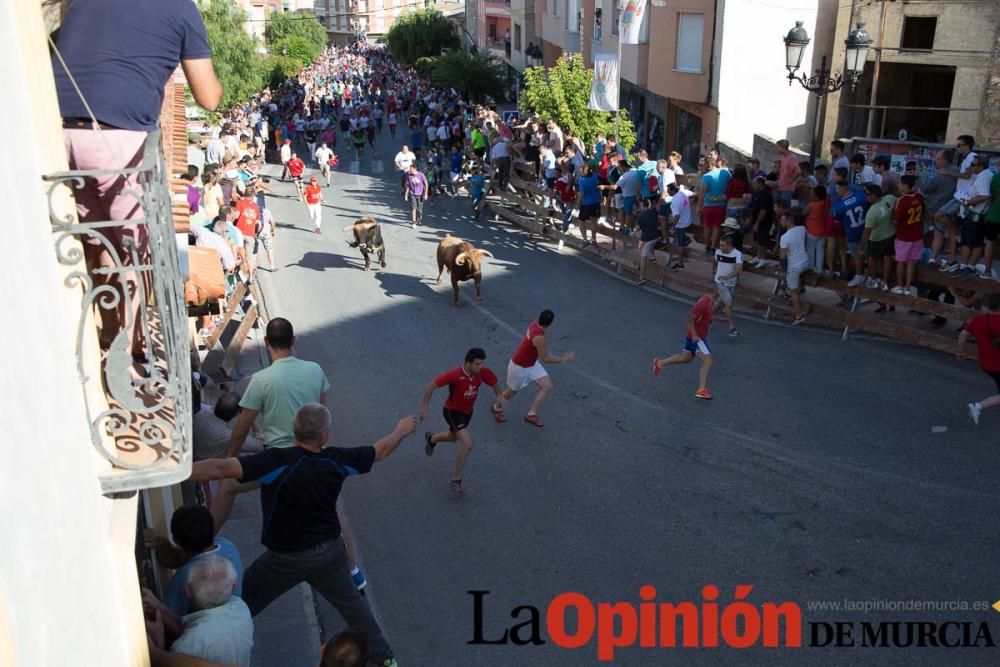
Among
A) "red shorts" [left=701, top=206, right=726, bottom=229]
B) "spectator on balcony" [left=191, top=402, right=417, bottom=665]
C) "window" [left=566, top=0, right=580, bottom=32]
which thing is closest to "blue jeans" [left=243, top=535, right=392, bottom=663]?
"spectator on balcony" [left=191, top=402, right=417, bottom=665]

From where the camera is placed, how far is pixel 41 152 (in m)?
3.49

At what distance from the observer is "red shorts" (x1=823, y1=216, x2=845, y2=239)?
1365cm

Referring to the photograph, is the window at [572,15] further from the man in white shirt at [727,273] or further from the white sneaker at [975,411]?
the white sneaker at [975,411]

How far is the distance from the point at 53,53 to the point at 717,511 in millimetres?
7050

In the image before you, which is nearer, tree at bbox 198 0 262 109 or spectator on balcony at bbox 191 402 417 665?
spectator on balcony at bbox 191 402 417 665

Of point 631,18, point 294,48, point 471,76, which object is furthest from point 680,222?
point 294,48

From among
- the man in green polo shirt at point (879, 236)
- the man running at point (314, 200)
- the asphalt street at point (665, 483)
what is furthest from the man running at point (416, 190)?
the man in green polo shirt at point (879, 236)

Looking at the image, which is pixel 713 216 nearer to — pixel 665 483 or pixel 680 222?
pixel 680 222

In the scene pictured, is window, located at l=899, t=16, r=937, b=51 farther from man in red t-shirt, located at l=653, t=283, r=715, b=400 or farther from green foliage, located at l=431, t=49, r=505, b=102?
green foliage, located at l=431, t=49, r=505, b=102

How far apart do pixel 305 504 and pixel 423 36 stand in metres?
56.4

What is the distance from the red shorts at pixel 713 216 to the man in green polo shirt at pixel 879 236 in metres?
2.98

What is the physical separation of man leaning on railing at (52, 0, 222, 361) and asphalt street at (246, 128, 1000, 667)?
4.45 meters

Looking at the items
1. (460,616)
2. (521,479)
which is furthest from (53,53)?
(521,479)

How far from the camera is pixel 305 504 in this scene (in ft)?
19.2
